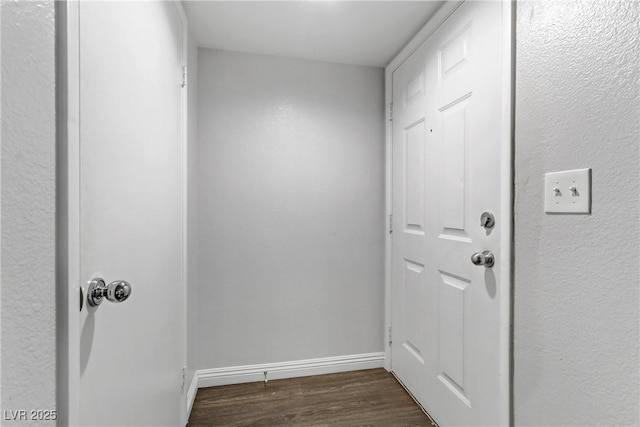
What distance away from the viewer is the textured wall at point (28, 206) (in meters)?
0.36

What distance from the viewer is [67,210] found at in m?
0.53

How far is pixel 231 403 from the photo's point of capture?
5.46ft

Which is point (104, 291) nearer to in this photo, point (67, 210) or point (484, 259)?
point (67, 210)

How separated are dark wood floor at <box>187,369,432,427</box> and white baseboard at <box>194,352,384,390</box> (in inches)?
1.3

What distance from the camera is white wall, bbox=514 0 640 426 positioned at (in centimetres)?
73

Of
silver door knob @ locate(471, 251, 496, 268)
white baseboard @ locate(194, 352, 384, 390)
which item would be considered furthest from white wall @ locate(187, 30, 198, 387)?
silver door knob @ locate(471, 251, 496, 268)

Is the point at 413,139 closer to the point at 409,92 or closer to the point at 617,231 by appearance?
the point at 409,92

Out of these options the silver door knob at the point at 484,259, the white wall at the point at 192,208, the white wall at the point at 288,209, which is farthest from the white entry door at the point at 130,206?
the silver door knob at the point at 484,259

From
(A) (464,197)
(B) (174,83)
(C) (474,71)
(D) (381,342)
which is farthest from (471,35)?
(D) (381,342)

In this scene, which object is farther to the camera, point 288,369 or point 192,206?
point 288,369

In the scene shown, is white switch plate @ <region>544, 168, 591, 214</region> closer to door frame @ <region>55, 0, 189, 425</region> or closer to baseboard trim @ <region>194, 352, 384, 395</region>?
door frame @ <region>55, 0, 189, 425</region>

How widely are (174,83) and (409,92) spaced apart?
4.11 ft

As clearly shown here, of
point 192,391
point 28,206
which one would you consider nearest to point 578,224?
point 28,206

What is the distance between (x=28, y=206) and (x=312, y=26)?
1.58 meters
